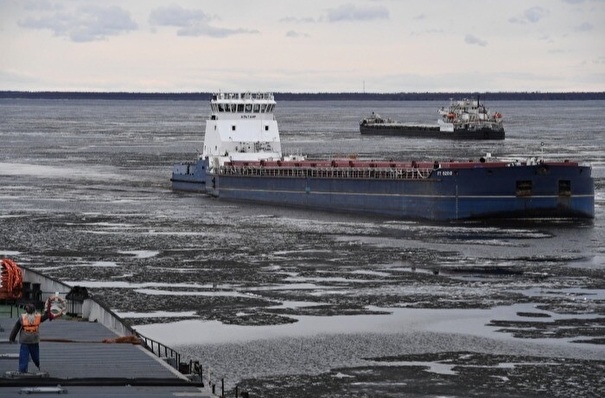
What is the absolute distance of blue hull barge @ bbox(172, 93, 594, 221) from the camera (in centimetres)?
7212

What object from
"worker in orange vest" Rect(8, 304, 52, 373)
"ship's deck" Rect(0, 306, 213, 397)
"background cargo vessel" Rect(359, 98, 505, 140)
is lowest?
"ship's deck" Rect(0, 306, 213, 397)

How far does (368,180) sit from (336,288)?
31198 mm

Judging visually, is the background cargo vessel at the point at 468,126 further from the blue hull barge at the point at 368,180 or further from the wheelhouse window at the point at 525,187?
the wheelhouse window at the point at 525,187

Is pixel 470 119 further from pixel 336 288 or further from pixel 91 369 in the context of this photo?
pixel 91 369

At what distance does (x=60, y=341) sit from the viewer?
2702 cm

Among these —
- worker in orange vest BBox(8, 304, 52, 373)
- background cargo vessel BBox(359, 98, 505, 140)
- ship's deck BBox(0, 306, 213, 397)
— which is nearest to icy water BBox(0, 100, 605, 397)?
ship's deck BBox(0, 306, 213, 397)

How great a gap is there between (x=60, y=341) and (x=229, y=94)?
2730 inches

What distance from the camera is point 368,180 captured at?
78000mm

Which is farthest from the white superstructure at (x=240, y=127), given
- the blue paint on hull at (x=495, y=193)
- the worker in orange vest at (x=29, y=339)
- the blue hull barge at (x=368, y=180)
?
the worker in orange vest at (x=29, y=339)

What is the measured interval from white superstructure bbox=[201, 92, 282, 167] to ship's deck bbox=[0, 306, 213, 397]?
6580cm

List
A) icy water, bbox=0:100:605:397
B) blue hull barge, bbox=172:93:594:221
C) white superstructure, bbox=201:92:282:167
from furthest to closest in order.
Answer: white superstructure, bbox=201:92:282:167 < blue hull barge, bbox=172:93:594:221 < icy water, bbox=0:100:605:397

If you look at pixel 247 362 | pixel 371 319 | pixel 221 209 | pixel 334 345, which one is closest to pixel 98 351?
pixel 247 362

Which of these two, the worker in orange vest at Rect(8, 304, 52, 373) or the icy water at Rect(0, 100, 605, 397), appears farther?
the icy water at Rect(0, 100, 605, 397)

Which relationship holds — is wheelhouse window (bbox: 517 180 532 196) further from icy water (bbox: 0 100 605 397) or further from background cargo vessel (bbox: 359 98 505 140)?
background cargo vessel (bbox: 359 98 505 140)
